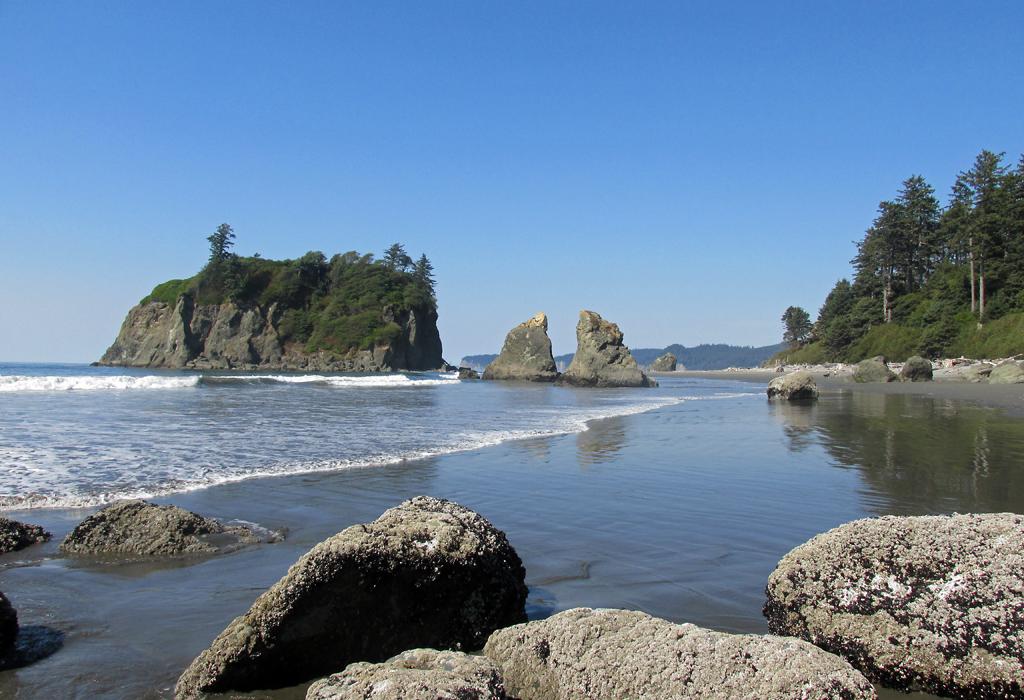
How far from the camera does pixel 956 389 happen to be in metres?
30.2

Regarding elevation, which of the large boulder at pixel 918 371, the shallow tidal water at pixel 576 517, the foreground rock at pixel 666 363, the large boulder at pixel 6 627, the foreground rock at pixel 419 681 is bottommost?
the shallow tidal water at pixel 576 517

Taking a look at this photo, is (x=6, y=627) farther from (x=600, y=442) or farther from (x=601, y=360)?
(x=601, y=360)

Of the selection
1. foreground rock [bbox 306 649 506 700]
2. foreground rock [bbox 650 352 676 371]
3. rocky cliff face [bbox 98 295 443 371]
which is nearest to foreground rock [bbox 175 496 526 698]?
foreground rock [bbox 306 649 506 700]

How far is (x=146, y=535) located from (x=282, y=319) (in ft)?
323

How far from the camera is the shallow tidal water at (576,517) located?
13.4 feet

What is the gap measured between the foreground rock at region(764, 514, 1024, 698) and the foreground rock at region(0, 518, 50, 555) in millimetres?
5888

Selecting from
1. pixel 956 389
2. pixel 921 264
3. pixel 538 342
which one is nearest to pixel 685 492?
pixel 956 389

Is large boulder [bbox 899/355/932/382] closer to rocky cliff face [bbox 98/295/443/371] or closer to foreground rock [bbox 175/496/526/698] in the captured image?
foreground rock [bbox 175/496/526/698]

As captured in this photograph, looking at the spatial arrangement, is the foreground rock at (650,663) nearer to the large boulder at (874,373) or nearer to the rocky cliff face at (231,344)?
the large boulder at (874,373)

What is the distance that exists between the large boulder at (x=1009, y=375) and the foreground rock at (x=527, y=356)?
34.8m

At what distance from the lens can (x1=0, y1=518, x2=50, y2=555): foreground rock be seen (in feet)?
18.4

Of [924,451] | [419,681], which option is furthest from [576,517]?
[924,451]

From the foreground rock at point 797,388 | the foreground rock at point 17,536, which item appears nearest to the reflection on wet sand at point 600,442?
the foreground rock at point 17,536

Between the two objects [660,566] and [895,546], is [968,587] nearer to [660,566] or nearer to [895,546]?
[895,546]
